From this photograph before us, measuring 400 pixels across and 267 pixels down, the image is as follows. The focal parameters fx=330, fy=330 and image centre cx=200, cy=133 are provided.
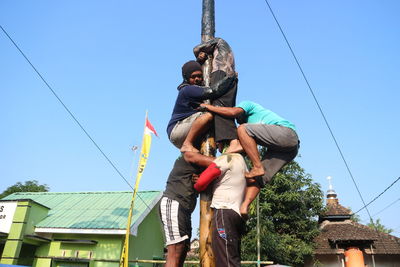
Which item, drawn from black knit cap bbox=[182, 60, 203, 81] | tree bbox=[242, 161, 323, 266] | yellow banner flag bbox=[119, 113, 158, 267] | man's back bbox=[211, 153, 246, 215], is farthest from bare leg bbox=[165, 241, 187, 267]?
tree bbox=[242, 161, 323, 266]

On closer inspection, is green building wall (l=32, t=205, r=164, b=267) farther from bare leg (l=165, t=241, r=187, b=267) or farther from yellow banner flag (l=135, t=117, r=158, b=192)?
bare leg (l=165, t=241, r=187, b=267)

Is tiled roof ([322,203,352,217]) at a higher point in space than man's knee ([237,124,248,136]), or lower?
higher

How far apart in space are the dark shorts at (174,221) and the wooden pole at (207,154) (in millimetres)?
171

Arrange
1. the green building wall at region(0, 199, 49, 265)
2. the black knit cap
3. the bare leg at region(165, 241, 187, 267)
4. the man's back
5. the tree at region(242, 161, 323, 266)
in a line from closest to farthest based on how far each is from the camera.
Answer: the man's back, the bare leg at region(165, 241, 187, 267), the black knit cap, the green building wall at region(0, 199, 49, 265), the tree at region(242, 161, 323, 266)

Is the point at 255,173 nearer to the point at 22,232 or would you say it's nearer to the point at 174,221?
the point at 174,221

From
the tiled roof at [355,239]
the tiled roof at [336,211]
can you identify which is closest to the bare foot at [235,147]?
the tiled roof at [355,239]

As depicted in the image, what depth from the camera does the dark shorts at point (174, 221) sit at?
11.2 feet

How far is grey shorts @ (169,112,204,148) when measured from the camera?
12.9 ft

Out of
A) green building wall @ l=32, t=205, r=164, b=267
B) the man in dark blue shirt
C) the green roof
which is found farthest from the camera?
the green roof

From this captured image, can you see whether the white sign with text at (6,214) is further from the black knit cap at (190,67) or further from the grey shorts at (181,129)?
the black knit cap at (190,67)

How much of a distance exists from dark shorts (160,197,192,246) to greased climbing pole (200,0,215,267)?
0.17 metres

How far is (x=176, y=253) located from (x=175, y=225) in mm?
277

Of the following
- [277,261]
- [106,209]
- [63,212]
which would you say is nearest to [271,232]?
[277,261]

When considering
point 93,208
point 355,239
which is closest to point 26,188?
point 93,208
